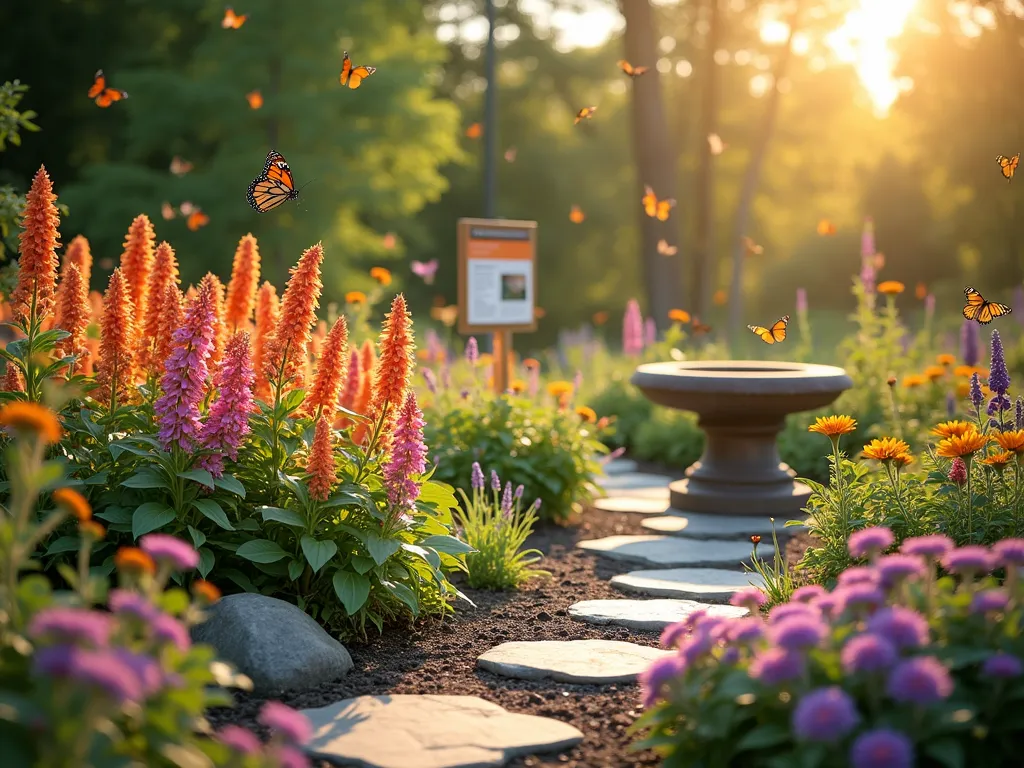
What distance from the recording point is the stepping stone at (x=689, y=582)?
17.7 feet

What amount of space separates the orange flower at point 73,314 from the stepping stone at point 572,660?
2199 millimetres

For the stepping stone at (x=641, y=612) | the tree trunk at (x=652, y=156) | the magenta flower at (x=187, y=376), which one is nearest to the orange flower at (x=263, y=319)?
the magenta flower at (x=187, y=376)

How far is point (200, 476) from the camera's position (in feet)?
12.9

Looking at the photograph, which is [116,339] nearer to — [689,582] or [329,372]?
[329,372]

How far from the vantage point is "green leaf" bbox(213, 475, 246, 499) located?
4.00m

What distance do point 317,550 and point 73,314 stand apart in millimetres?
1597

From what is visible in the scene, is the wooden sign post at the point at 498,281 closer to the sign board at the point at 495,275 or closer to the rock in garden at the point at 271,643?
the sign board at the point at 495,275

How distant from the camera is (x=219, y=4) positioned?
20656mm

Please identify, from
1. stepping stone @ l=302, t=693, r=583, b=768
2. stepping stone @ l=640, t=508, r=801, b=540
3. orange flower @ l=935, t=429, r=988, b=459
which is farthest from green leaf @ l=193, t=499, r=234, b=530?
stepping stone @ l=640, t=508, r=801, b=540

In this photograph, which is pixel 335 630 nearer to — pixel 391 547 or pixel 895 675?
pixel 391 547

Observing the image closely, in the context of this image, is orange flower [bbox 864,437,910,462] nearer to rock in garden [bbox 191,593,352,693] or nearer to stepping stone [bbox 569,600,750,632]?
stepping stone [bbox 569,600,750,632]

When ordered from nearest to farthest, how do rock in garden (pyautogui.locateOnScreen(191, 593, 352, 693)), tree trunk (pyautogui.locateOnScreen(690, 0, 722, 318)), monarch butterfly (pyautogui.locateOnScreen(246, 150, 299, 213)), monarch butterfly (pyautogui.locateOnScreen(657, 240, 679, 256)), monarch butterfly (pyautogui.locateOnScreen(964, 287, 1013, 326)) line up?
rock in garden (pyautogui.locateOnScreen(191, 593, 352, 693))
monarch butterfly (pyautogui.locateOnScreen(964, 287, 1013, 326))
monarch butterfly (pyautogui.locateOnScreen(246, 150, 299, 213))
monarch butterfly (pyautogui.locateOnScreen(657, 240, 679, 256))
tree trunk (pyautogui.locateOnScreen(690, 0, 722, 318))

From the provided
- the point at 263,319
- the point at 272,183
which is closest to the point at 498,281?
the point at 272,183

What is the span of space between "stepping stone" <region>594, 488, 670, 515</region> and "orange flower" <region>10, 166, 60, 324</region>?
4.62 meters
